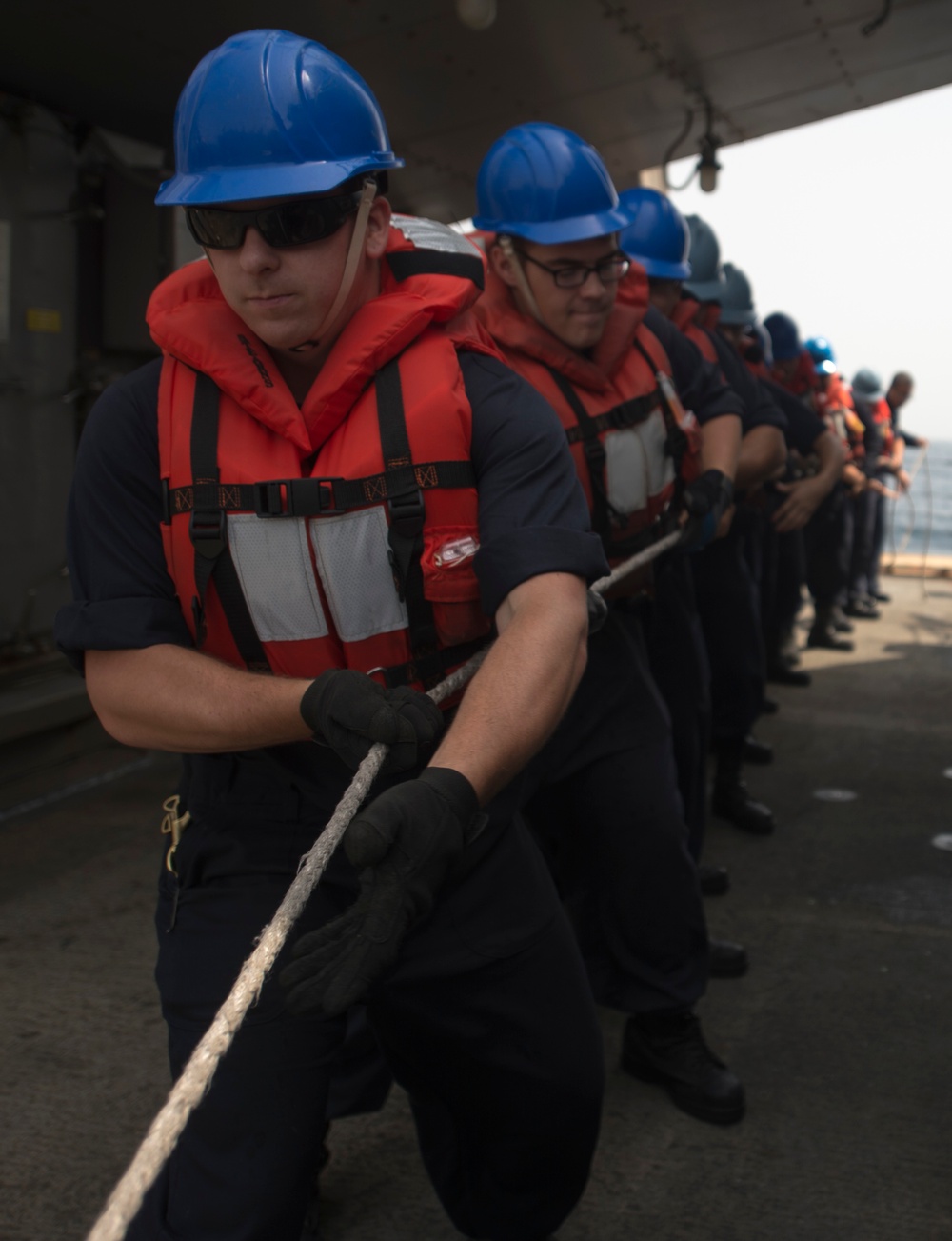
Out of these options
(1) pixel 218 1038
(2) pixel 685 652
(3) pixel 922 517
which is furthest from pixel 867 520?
(3) pixel 922 517

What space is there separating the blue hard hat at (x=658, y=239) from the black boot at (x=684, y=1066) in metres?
2.54

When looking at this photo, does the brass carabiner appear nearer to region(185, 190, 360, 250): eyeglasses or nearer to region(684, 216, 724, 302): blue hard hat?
region(185, 190, 360, 250): eyeglasses

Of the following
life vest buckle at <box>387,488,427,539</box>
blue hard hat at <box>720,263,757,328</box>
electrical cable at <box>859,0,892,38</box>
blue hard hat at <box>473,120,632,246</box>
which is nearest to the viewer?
life vest buckle at <box>387,488,427,539</box>

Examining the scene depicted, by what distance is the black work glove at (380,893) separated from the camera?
4.66 ft

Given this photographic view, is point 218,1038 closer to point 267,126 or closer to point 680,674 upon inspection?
point 267,126

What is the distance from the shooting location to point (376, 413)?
1.82m

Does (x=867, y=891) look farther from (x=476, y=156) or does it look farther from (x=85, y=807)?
(x=476, y=156)

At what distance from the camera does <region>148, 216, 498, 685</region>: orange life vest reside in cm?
178

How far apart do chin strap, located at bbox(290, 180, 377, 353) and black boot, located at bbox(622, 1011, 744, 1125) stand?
1834 mm

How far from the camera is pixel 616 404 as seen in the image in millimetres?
2984

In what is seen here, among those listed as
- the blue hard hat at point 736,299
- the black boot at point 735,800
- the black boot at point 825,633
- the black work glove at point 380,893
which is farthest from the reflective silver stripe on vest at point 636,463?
the black boot at point 825,633

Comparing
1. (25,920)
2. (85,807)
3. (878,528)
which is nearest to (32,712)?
(85,807)

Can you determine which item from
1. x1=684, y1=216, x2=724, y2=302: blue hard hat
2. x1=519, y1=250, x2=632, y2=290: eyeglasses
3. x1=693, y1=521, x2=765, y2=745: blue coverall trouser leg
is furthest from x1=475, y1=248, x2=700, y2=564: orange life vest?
x1=684, y1=216, x2=724, y2=302: blue hard hat

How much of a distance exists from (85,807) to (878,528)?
893 cm
